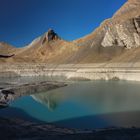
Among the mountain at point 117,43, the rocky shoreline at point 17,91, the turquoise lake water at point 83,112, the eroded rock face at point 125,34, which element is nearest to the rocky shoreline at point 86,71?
the mountain at point 117,43

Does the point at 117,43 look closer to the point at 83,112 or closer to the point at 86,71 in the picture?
the point at 86,71

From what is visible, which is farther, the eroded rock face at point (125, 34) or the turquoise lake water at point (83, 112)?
the eroded rock face at point (125, 34)

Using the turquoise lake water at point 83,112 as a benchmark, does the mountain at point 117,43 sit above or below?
above

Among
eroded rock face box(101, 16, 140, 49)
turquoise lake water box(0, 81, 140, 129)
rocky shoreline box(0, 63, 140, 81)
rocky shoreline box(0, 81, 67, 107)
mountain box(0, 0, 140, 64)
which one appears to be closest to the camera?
turquoise lake water box(0, 81, 140, 129)

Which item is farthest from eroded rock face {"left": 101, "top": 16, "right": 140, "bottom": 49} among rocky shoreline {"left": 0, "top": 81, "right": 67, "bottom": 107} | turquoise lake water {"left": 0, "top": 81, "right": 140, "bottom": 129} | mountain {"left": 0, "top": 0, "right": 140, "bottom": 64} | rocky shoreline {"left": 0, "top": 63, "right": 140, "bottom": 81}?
turquoise lake water {"left": 0, "top": 81, "right": 140, "bottom": 129}

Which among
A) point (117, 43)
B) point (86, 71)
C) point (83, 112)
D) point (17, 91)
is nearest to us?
point (83, 112)

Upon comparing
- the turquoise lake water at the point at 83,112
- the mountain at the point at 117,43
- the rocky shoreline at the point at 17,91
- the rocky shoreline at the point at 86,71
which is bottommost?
the turquoise lake water at the point at 83,112

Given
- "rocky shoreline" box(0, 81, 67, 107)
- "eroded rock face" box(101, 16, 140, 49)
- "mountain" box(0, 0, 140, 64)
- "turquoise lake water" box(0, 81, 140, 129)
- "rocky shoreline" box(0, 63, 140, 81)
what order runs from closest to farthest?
"turquoise lake water" box(0, 81, 140, 129) < "rocky shoreline" box(0, 81, 67, 107) < "rocky shoreline" box(0, 63, 140, 81) < "mountain" box(0, 0, 140, 64) < "eroded rock face" box(101, 16, 140, 49)

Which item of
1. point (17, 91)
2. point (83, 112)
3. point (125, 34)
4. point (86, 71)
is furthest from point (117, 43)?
point (83, 112)

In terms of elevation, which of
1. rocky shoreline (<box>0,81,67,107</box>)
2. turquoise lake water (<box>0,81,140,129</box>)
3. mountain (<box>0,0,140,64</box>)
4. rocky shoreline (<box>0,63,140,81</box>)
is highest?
mountain (<box>0,0,140,64</box>)

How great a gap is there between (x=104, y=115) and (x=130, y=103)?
23.9 feet

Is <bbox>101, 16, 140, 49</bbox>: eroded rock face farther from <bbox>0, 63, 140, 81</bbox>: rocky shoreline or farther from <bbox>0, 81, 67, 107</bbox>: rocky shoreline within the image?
<bbox>0, 81, 67, 107</bbox>: rocky shoreline

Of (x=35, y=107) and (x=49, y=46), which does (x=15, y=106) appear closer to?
(x=35, y=107)

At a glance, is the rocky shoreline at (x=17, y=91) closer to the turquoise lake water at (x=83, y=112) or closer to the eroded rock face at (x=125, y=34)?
the turquoise lake water at (x=83, y=112)
